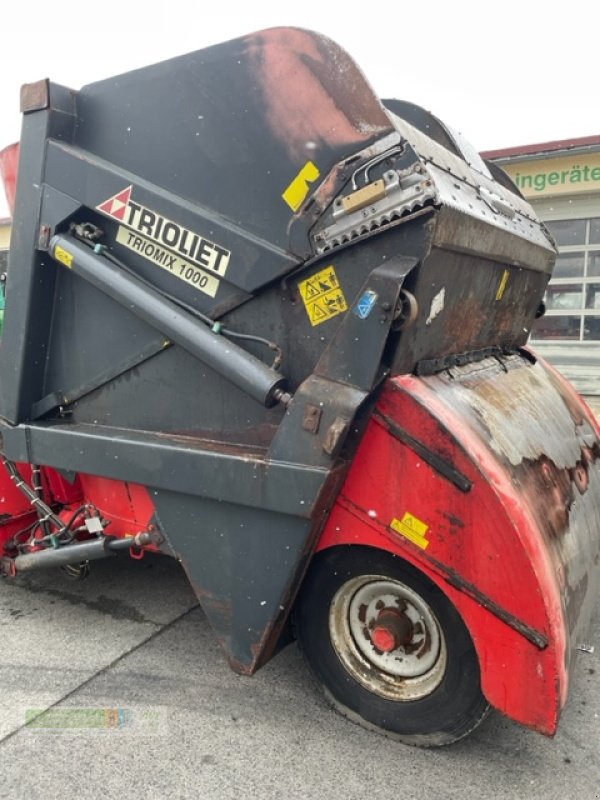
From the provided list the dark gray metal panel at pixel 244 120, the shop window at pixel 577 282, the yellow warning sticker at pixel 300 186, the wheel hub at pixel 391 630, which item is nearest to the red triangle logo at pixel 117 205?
the dark gray metal panel at pixel 244 120

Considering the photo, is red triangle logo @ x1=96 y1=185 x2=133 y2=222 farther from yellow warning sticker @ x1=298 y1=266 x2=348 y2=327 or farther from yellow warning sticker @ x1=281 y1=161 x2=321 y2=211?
yellow warning sticker @ x1=298 y1=266 x2=348 y2=327

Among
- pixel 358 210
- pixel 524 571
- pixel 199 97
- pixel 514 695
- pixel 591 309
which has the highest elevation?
pixel 199 97

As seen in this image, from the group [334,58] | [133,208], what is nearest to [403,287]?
[334,58]

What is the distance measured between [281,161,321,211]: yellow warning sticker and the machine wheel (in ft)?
4.25

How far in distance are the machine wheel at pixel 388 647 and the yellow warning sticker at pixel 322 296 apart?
879mm

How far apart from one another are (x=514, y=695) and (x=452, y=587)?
1.28 ft

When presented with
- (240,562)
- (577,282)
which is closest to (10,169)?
(240,562)

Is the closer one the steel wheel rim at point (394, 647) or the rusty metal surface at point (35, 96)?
the steel wheel rim at point (394, 647)

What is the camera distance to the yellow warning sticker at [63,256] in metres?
2.90

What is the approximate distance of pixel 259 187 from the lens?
2523 mm

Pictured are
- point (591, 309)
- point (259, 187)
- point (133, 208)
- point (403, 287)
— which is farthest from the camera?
point (591, 309)

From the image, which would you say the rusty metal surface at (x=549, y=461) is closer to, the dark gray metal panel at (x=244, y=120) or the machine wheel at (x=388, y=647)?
the machine wheel at (x=388, y=647)

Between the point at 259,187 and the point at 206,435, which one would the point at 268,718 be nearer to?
the point at 206,435

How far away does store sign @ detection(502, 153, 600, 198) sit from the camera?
31.5ft
